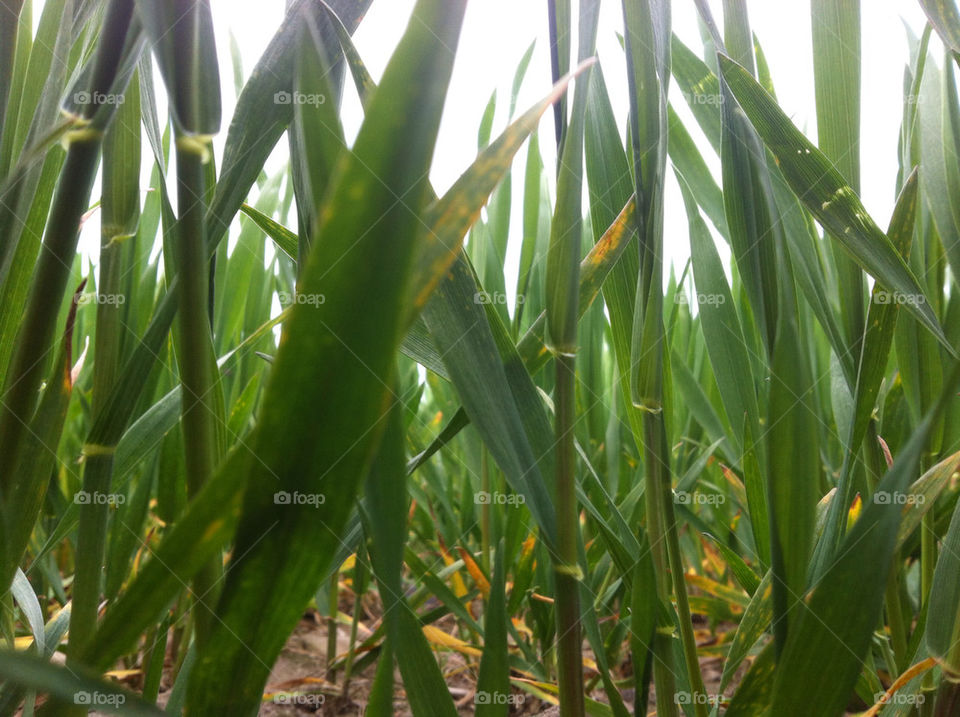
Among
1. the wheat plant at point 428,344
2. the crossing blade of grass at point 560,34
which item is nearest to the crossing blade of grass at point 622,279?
the wheat plant at point 428,344

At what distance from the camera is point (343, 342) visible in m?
0.21

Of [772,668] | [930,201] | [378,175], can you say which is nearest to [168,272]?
[378,175]

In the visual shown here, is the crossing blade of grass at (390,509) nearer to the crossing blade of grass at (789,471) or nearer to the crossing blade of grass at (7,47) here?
the crossing blade of grass at (789,471)

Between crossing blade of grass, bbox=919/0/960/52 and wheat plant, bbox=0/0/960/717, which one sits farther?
crossing blade of grass, bbox=919/0/960/52

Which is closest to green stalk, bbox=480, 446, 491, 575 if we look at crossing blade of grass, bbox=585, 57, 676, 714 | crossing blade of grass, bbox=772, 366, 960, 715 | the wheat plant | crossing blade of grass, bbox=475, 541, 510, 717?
the wheat plant

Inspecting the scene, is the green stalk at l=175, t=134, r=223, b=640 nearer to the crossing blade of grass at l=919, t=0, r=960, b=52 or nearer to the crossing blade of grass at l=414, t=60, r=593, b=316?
the crossing blade of grass at l=414, t=60, r=593, b=316

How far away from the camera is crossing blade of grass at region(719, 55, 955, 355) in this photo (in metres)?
0.41

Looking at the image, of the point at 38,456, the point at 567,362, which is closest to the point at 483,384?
the point at 567,362

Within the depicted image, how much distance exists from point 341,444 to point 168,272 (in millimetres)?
275

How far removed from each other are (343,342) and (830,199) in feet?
1.09

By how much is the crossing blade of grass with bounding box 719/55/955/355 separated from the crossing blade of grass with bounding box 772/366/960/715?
0.15 m

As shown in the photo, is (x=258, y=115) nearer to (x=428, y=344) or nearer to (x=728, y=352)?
(x=428, y=344)

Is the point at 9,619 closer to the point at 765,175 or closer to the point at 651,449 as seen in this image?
the point at 651,449

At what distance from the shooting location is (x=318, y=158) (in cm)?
31
